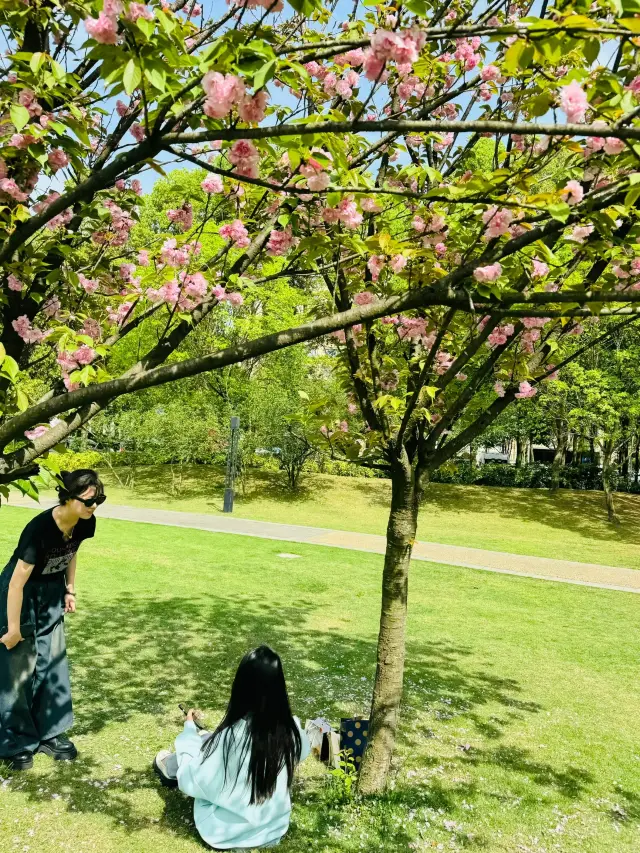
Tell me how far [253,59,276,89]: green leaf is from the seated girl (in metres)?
2.31

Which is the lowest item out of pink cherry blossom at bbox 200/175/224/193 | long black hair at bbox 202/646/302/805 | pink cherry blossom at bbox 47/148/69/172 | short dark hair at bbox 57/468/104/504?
long black hair at bbox 202/646/302/805

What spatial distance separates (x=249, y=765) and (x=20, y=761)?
1.61 metres

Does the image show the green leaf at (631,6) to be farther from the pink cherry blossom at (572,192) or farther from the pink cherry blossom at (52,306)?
the pink cherry blossom at (52,306)

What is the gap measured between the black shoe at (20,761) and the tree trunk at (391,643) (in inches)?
75.1

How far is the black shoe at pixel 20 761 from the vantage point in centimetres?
375

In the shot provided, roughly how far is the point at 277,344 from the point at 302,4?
2.82 feet

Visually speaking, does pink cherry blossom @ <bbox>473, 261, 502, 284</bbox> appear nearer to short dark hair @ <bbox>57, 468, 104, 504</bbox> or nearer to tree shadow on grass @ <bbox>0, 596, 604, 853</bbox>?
short dark hair @ <bbox>57, 468, 104, 504</bbox>

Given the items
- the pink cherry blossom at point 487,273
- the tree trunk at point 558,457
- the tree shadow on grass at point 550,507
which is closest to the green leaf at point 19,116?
the pink cherry blossom at point 487,273

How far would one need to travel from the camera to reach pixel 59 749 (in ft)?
12.9

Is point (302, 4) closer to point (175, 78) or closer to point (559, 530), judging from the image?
point (175, 78)

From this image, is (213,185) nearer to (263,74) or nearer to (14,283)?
(14,283)

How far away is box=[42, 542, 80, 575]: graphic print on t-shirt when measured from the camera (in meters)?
3.79

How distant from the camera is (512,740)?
15.1 feet

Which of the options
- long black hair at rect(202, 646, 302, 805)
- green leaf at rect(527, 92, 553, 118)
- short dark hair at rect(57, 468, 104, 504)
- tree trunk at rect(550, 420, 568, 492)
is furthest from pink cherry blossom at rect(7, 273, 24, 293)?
tree trunk at rect(550, 420, 568, 492)
